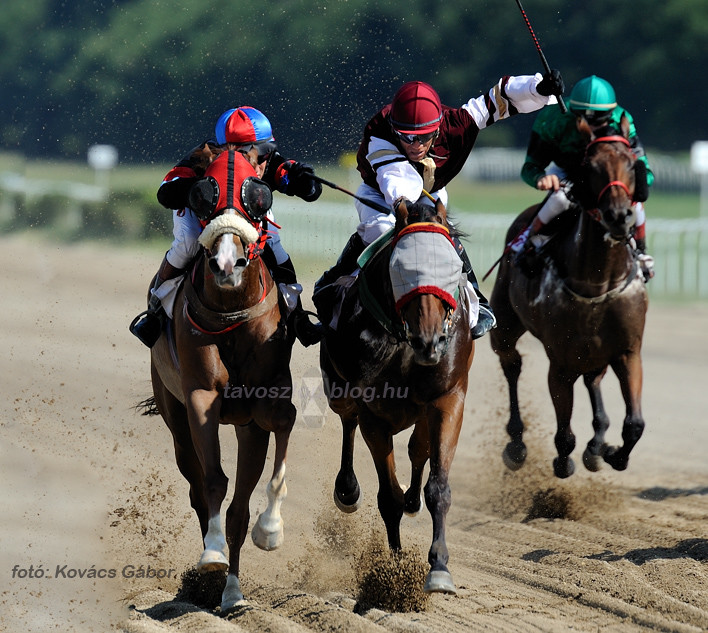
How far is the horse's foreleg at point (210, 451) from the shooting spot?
17.0ft

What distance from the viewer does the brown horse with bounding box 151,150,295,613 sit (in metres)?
5.17

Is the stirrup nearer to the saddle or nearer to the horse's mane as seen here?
the saddle

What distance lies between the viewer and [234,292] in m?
5.32

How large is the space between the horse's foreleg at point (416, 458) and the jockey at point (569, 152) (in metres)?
1.62

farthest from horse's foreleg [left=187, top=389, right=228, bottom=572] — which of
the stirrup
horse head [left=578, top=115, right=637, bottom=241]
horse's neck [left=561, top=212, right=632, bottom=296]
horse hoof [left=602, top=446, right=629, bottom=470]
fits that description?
horse hoof [left=602, top=446, right=629, bottom=470]

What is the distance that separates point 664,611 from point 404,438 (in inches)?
180

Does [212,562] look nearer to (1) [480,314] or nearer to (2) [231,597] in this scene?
(2) [231,597]

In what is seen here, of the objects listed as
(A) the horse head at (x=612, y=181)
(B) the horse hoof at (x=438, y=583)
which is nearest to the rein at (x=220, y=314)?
(B) the horse hoof at (x=438, y=583)

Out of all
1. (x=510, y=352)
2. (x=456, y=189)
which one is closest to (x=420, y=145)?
(x=510, y=352)

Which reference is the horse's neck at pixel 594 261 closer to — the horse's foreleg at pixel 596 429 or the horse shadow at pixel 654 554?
the horse's foreleg at pixel 596 429

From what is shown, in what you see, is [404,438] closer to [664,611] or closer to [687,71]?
[664,611]

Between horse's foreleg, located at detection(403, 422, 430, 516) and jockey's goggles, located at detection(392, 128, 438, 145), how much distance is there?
143 cm

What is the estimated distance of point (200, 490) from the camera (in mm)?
→ 6258

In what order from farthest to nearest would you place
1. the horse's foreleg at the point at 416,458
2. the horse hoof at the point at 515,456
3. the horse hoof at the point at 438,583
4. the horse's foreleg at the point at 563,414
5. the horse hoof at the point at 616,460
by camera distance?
the horse hoof at the point at 515,456, the horse's foreleg at the point at 563,414, the horse hoof at the point at 616,460, the horse's foreleg at the point at 416,458, the horse hoof at the point at 438,583
